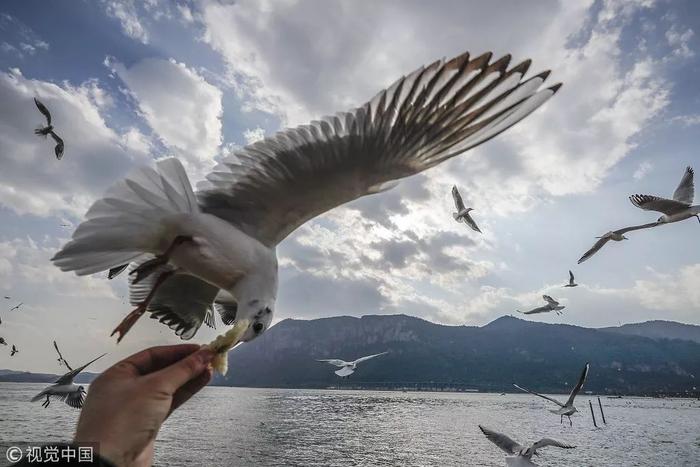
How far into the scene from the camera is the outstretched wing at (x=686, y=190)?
45.8 feet

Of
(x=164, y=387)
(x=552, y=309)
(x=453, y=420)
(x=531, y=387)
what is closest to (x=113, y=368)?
(x=164, y=387)

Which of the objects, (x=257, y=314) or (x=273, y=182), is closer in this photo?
(x=257, y=314)

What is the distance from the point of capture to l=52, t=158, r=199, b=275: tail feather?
13.5 ft

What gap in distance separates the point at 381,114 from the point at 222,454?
34.0 meters

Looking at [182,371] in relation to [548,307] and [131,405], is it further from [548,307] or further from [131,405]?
[548,307]

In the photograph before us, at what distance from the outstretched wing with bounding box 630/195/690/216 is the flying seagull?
11379 millimetres

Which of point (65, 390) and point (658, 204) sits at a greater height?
point (658, 204)

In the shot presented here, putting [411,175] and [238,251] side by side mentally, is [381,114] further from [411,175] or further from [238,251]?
[238,251]

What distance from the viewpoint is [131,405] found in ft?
4.91

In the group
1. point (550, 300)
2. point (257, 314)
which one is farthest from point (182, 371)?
point (550, 300)

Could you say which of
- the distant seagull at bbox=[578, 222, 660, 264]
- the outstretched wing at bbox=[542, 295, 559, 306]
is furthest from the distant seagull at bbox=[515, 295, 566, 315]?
the distant seagull at bbox=[578, 222, 660, 264]

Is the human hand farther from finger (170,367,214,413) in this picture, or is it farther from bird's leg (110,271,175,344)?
bird's leg (110,271,175,344)

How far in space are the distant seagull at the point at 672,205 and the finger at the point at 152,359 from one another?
14.6 m

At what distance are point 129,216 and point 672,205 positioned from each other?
46.7ft
